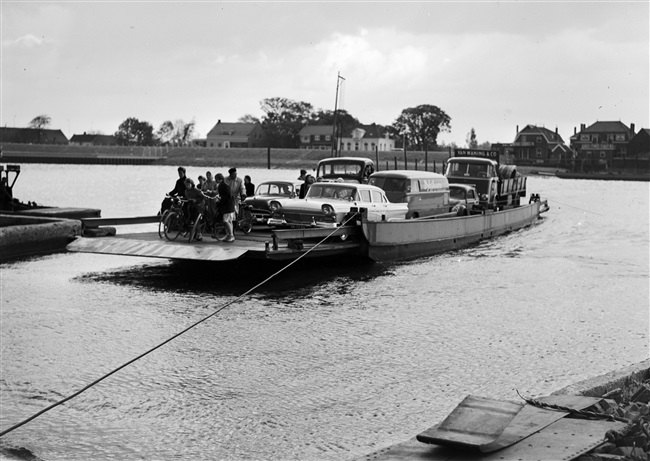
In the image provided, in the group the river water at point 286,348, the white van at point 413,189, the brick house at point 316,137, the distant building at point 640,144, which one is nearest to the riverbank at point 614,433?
the river water at point 286,348

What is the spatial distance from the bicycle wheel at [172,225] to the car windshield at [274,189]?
16.3ft

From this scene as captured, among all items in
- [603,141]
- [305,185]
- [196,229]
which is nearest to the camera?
[196,229]

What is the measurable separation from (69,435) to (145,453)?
1.11 metres

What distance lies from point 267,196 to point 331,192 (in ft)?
7.97

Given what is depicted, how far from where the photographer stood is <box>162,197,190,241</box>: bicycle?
21203mm

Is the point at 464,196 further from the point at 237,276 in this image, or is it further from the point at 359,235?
the point at 237,276

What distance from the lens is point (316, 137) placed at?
18538cm

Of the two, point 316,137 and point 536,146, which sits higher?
point 316,137

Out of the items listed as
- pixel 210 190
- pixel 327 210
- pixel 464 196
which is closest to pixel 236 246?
pixel 210 190

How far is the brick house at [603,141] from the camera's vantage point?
147 m

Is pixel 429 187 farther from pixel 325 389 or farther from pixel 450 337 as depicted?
pixel 325 389

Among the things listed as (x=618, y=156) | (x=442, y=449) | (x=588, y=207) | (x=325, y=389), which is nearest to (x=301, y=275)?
(x=325, y=389)

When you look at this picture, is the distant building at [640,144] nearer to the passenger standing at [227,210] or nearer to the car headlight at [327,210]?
the car headlight at [327,210]

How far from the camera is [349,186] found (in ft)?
78.2
